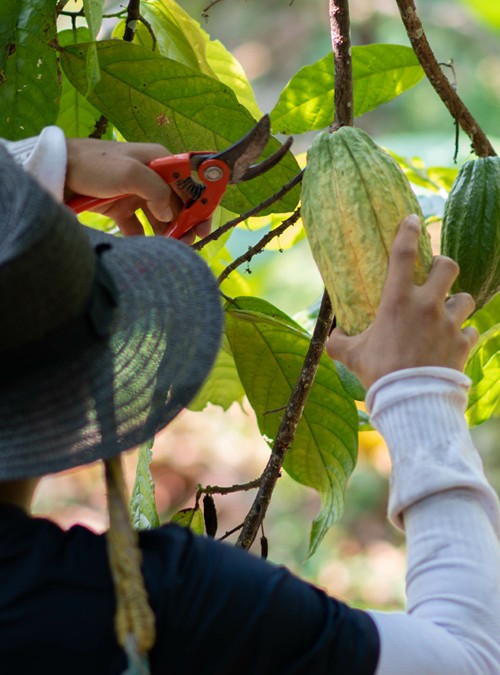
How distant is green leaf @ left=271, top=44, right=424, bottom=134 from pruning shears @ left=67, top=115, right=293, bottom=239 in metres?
0.48

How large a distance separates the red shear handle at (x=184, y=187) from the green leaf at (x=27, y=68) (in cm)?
29

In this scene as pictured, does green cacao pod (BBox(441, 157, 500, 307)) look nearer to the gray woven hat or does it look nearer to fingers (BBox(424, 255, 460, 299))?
fingers (BBox(424, 255, 460, 299))

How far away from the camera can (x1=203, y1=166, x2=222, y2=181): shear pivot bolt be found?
1302mm

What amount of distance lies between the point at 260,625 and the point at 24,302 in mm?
334

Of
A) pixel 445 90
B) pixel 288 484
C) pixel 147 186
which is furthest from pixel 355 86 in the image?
pixel 288 484

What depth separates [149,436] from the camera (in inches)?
37.6

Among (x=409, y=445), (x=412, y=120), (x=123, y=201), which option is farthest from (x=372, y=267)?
(x=412, y=120)

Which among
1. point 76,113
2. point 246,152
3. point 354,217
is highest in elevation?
point 76,113

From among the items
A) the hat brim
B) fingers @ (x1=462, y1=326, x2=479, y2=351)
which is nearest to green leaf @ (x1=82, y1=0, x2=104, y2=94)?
the hat brim

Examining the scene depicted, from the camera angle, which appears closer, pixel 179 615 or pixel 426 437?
pixel 179 615

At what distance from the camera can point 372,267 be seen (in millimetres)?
1185

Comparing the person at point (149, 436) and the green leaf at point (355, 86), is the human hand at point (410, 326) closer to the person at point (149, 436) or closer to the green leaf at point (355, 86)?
the person at point (149, 436)

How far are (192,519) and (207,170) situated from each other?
0.61 m

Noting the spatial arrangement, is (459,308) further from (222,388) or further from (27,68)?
(222,388)
